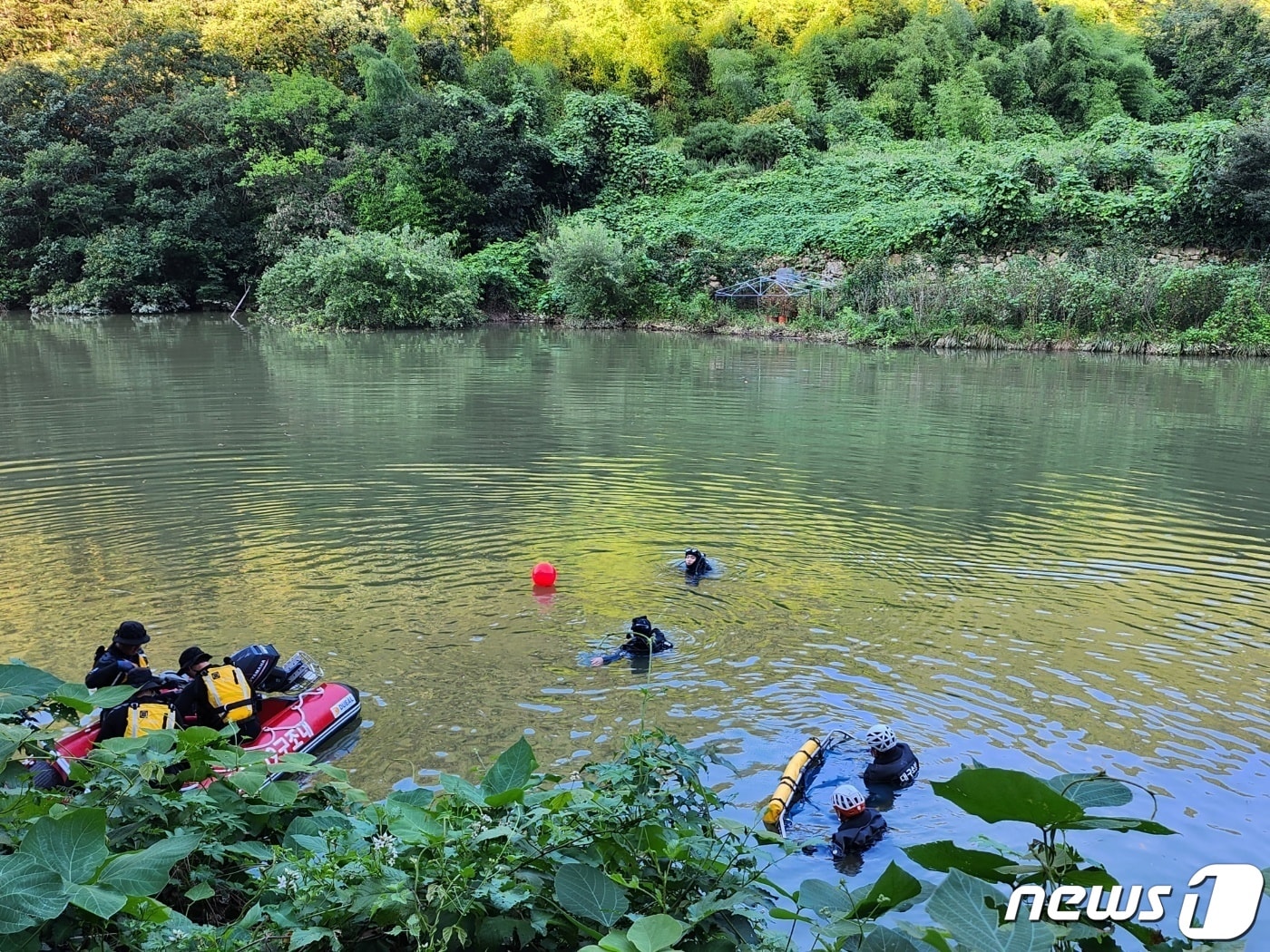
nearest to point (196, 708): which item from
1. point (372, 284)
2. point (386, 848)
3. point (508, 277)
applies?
point (386, 848)

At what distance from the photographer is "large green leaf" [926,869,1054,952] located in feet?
4.71

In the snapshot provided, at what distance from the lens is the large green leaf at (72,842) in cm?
187

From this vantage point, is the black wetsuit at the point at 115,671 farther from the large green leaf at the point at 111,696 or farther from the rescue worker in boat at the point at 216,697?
the large green leaf at the point at 111,696

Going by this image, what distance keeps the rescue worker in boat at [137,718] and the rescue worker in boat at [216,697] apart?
13 cm

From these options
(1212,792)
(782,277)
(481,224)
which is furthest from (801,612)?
(481,224)

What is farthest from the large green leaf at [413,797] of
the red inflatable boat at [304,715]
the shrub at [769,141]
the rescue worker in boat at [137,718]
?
the shrub at [769,141]

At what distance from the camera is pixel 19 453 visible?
12711 millimetres

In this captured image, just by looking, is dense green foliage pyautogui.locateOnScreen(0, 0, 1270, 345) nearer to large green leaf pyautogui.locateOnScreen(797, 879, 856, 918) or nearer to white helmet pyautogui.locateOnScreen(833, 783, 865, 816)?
white helmet pyautogui.locateOnScreen(833, 783, 865, 816)

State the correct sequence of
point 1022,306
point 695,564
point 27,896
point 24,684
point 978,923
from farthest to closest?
point 1022,306 → point 695,564 → point 24,684 → point 27,896 → point 978,923

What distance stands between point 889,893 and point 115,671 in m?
4.87

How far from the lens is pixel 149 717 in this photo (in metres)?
4.88

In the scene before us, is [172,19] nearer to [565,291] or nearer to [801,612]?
[565,291]

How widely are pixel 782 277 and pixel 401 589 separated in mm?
26262

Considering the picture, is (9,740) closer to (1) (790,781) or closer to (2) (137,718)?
(2) (137,718)
